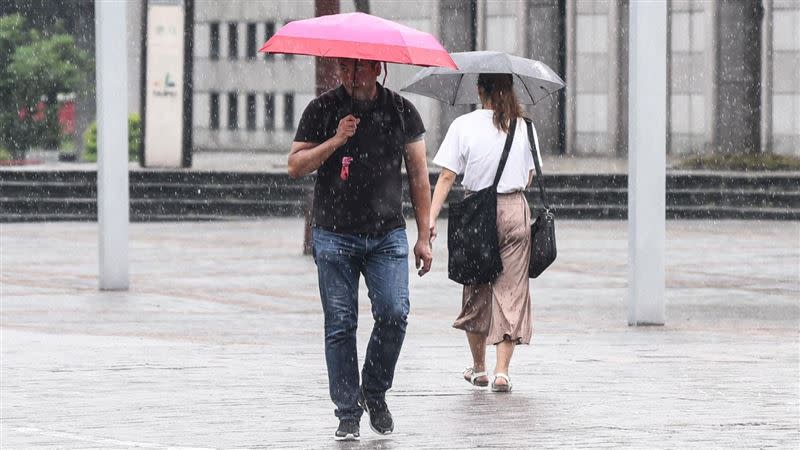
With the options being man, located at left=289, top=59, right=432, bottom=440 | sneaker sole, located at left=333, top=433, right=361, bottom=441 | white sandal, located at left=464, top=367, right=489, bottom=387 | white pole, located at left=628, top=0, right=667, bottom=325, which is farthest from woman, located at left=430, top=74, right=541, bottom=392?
white pole, located at left=628, top=0, right=667, bottom=325

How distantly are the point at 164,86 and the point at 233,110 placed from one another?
22.8 meters

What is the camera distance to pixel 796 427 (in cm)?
876

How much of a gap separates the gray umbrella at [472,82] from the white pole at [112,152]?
5.65 meters

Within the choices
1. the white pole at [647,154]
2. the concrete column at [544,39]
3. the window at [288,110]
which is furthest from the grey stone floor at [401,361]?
the window at [288,110]

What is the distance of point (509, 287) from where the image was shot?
33.0 feet

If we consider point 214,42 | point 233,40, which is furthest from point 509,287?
point 214,42

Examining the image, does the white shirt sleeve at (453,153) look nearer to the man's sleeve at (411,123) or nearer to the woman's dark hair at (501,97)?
the woman's dark hair at (501,97)

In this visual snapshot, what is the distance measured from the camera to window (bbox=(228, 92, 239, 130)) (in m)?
54.1

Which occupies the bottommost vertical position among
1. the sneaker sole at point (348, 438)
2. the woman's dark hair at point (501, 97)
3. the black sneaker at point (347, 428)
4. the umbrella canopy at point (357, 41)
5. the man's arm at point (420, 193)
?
the sneaker sole at point (348, 438)

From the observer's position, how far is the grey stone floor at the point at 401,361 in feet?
28.4

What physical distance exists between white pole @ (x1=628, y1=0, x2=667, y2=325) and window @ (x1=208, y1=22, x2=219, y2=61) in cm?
4126

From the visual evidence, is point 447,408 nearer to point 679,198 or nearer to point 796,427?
point 796,427

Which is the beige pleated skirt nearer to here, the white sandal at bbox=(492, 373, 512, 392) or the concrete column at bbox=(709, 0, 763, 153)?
the white sandal at bbox=(492, 373, 512, 392)

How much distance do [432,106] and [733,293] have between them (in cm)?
2668
